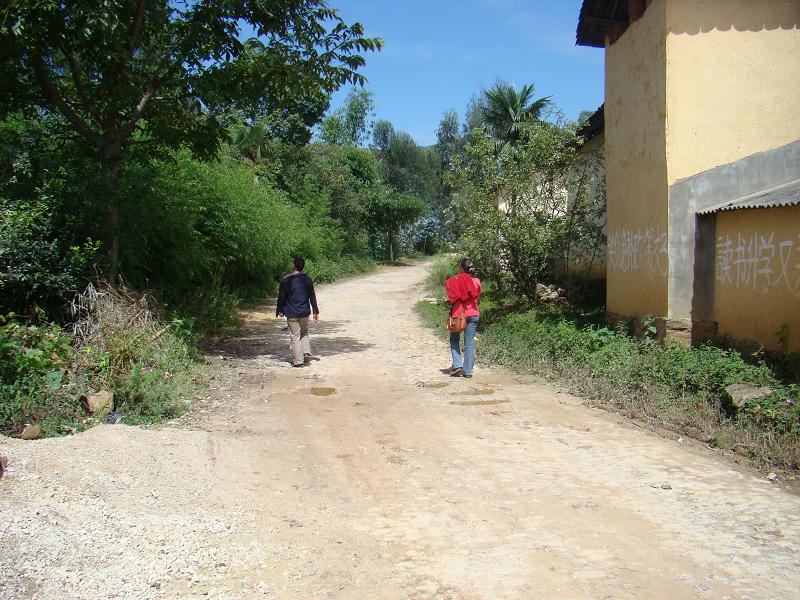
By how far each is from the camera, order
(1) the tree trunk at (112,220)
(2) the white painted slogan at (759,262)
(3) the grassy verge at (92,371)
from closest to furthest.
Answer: (3) the grassy verge at (92,371)
(2) the white painted slogan at (759,262)
(1) the tree trunk at (112,220)

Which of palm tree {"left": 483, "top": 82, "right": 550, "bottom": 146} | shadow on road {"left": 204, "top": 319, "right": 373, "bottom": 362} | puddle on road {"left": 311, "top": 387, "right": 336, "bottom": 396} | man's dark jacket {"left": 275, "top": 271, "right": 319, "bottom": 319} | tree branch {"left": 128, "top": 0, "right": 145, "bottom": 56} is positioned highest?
palm tree {"left": 483, "top": 82, "right": 550, "bottom": 146}

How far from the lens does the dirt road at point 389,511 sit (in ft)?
12.2

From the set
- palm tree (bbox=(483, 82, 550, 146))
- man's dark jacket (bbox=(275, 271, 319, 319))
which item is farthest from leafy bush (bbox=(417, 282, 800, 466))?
palm tree (bbox=(483, 82, 550, 146))

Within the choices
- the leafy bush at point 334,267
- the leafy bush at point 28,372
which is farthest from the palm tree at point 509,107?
the leafy bush at point 28,372

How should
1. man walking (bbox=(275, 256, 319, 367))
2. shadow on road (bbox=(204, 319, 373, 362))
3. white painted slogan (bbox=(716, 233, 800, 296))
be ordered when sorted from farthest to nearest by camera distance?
shadow on road (bbox=(204, 319, 373, 362)) → man walking (bbox=(275, 256, 319, 367)) → white painted slogan (bbox=(716, 233, 800, 296))

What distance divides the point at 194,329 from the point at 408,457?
7.50 m

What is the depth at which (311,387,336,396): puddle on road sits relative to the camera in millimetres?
8625

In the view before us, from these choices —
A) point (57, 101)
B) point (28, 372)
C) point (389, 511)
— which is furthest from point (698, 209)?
point (57, 101)

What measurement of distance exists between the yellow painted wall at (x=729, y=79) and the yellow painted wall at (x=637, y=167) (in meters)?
0.21

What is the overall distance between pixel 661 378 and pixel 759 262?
1827 mm

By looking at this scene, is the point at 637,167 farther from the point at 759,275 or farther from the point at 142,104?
the point at 142,104

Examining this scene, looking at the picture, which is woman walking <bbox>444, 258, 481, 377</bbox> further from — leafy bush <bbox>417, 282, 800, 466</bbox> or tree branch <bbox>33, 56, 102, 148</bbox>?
tree branch <bbox>33, 56, 102, 148</bbox>

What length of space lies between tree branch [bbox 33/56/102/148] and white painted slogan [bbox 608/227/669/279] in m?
8.48

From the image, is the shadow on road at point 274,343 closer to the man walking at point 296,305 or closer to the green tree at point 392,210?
the man walking at point 296,305
